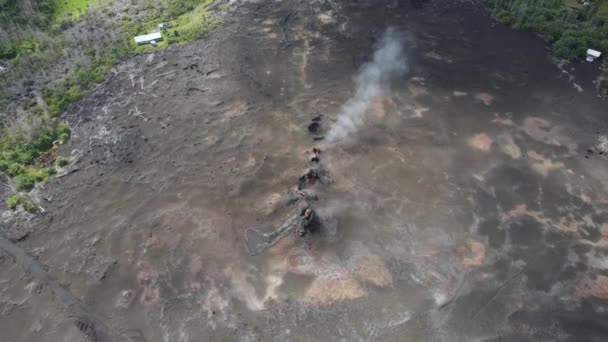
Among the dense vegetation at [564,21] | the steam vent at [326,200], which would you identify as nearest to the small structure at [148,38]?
the steam vent at [326,200]

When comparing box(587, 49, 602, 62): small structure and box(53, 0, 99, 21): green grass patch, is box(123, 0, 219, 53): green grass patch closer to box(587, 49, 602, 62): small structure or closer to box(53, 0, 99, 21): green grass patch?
box(53, 0, 99, 21): green grass patch

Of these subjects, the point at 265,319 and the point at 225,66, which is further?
the point at 225,66

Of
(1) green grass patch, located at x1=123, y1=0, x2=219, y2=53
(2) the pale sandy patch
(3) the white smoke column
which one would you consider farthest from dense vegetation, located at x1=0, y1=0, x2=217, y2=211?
(2) the pale sandy patch

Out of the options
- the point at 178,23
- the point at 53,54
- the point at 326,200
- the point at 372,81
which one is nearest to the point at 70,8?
the point at 53,54

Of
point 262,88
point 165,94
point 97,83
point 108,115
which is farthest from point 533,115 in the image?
point 97,83

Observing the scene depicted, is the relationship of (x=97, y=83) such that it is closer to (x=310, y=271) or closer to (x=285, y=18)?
(x=285, y=18)
